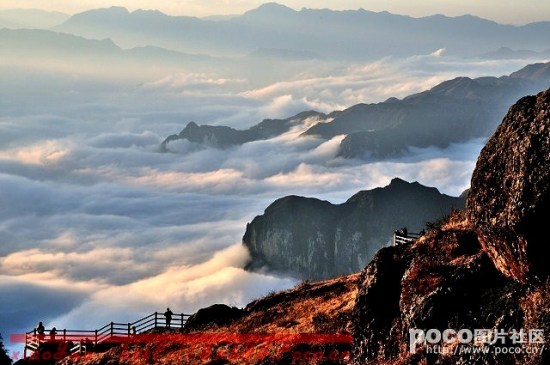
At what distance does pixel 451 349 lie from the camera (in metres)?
16.7

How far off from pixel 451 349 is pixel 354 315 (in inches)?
194

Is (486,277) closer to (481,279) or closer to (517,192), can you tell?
(481,279)

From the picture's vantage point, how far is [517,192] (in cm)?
1641

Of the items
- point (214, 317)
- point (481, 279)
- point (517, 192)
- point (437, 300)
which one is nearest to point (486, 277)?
point (481, 279)

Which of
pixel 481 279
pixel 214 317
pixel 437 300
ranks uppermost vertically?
pixel 481 279

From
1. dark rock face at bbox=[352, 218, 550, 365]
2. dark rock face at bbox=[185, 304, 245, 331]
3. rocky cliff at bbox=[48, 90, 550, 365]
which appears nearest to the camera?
rocky cliff at bbox=[48, 90, 550, 365]

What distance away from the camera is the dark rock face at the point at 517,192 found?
15914mm

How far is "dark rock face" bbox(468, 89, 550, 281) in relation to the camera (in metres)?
15.9

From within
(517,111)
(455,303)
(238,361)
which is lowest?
(238,361)

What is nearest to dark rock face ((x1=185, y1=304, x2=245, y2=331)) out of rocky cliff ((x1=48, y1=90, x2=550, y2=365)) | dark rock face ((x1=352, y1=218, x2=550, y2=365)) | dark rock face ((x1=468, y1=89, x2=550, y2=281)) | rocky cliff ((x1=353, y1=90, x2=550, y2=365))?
rocky cliff ((x1=48, y1=90, x2=550, y2=365))

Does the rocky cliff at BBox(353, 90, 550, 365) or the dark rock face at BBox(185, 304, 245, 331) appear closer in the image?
the rocky cliff at BBox(353, 90, 550, 365)

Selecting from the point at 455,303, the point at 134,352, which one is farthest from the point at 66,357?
the point at 455,303

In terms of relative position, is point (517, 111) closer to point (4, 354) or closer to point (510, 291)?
point (510, 291)

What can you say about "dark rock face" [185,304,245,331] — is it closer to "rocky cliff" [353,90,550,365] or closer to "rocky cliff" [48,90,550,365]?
"rocky cliff" [48,90,550,365]
